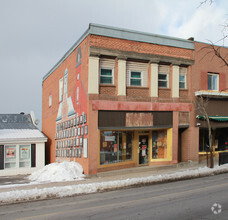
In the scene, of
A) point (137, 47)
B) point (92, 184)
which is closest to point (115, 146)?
point (92, 184)

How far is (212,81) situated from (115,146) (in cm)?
922

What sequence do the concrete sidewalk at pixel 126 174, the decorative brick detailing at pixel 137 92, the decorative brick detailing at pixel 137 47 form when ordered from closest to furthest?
the concrete sidewalk at pixel 126 174, the decorative brick detailing at pixel 137 47, the decorative brick detailing at pixel 137 92

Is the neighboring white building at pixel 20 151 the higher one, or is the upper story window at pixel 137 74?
the upper story window at pixel 137 74

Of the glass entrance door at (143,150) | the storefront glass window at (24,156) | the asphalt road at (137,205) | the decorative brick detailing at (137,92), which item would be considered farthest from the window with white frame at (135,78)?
→ the storefront glass window at (24,156)

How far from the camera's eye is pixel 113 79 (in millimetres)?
17203

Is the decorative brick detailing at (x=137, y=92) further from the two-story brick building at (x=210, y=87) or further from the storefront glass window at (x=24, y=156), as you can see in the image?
the storefront glass window at (x=24, y=156)

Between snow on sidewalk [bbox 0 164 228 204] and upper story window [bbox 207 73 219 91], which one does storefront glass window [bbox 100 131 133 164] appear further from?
upper story window [bbox 207 73 219 91]

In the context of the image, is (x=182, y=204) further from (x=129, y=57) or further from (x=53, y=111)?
(x=53, y=111)

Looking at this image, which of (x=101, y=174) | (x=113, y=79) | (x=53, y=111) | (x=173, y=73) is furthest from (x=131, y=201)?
(x=53, y=111)

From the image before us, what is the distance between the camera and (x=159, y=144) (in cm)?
1914

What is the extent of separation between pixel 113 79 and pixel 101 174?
5694 mm

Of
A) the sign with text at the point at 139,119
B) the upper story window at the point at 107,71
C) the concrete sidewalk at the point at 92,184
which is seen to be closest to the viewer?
the concrete sidewalk at the point at 92,184

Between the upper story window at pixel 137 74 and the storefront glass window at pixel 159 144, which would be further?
the storefront glass window at pixel 159 144

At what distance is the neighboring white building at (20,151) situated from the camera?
20.2m
